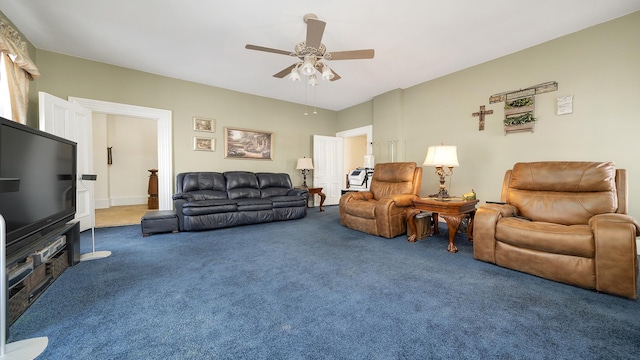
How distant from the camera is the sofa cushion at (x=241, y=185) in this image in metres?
4.43

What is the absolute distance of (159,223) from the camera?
338 centimetres

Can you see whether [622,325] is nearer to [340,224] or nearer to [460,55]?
[340,224]

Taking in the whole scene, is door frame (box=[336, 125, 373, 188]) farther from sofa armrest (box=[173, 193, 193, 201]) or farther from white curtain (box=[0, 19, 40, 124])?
white curtain (box=[0, 19, 40, 124])

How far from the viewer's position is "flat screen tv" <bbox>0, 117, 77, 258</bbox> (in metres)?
1.41

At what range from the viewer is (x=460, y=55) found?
351 cm

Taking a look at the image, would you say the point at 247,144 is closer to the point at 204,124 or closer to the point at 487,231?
the point at 204,124

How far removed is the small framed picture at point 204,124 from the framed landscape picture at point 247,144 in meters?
0.26

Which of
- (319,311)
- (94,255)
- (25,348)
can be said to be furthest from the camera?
(94,255)

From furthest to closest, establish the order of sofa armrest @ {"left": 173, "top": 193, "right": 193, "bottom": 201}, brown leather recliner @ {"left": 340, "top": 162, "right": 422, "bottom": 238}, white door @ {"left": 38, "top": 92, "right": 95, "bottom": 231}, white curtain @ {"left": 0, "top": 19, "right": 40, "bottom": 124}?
1. sofa armrest @ {"left": 173, "top": 193, "right": 193, "bottom": 201}
2. brown leather recliner @ {"left": 340, "top": 162, "right": 422, "bottom": 238}
3. white door @ {"left": 38, "top": 92, "right": 95, "bottom": 231}
4. white curtain @ {"left": 0, "top": 19, "right": 40, "bottom": 124}

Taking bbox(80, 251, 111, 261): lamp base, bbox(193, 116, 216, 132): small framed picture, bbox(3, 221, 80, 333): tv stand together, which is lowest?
bbox(80, 251, 111, 261): lamp base

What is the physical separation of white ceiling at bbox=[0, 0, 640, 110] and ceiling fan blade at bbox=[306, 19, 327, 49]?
36 cm

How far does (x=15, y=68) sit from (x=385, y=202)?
4498 millimetres

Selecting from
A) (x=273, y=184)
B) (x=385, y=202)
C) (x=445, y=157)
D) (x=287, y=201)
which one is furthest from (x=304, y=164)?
(x=445, y=157)

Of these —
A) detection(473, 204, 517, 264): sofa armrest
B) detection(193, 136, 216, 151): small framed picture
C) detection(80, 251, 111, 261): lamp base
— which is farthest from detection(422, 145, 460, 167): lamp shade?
detection(193, 136, 216, 151): small framed picture
